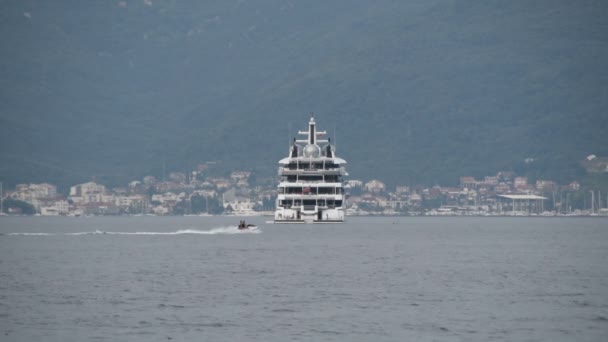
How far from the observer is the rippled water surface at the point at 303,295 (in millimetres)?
59375

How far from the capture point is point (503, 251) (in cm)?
12319

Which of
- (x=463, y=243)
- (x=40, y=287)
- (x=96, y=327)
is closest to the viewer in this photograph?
(x=96, y=327)

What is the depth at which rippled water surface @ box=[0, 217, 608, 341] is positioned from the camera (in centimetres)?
5938

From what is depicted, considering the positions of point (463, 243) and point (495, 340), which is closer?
point (495, 340)

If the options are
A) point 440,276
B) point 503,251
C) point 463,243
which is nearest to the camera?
point 440,276

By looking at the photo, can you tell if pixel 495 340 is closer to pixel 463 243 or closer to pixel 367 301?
pixel 367 301

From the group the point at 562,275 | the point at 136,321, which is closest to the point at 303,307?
the point at 136,321

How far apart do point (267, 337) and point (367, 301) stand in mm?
14108

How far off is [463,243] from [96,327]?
8741cm

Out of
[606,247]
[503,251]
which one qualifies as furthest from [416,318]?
[606,247]

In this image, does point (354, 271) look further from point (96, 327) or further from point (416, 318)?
point (96, 327)

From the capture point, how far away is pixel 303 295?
73.9 metres

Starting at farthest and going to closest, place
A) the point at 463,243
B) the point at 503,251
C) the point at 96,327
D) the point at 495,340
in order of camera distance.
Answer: the point at 463,243 → the point at 503,251 → the point at 96,327 → the point at 495,340

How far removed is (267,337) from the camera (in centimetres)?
5762
